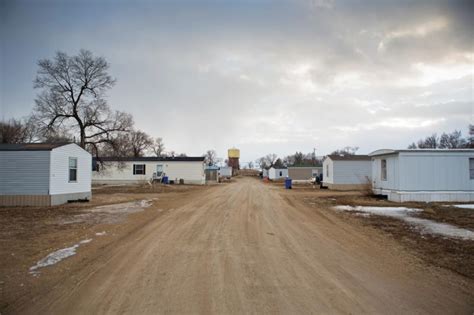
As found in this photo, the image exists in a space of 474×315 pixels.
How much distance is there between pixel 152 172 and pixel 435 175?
31959 mm

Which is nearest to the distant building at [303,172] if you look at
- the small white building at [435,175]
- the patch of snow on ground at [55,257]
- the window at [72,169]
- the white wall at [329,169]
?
the white wall at [329,169]

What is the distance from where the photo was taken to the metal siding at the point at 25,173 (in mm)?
14609

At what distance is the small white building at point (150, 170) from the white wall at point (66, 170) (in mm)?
20890

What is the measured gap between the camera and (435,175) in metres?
Result: 17.1

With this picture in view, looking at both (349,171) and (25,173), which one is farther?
(349,171)

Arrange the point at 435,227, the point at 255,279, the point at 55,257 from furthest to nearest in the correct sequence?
the point at 435,227, the point at 55,257, the point at 255,279

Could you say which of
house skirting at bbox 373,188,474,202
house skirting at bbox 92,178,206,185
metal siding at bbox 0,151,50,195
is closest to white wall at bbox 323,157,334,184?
house skirting at bbox 373,188,474,202

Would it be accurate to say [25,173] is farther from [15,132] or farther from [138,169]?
[15,132]

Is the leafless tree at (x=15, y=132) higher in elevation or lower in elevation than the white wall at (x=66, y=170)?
higher

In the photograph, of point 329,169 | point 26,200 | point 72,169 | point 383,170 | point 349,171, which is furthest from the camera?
point 329,169

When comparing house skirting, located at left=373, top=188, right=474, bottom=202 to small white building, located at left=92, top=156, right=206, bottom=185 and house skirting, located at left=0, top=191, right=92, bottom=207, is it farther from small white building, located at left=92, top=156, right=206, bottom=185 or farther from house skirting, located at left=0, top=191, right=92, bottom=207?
small white building, located at left=92, top=156, right=206, bottom=185

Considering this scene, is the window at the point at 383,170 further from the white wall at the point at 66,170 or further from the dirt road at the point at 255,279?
the white wall at the point at 66,170

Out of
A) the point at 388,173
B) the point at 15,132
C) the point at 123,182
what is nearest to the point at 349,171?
the point at 388,173

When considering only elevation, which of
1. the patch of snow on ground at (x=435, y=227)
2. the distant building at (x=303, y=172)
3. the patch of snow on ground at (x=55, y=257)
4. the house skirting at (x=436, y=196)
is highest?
the distant building at (x=303, y=172)
